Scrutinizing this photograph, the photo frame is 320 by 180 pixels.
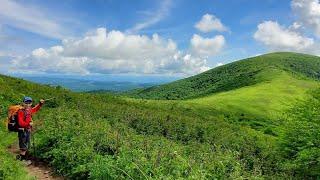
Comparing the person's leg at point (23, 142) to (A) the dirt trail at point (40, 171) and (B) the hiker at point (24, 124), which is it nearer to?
(B) the hiker at point (24, 124)

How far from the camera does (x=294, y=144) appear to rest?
46.3m

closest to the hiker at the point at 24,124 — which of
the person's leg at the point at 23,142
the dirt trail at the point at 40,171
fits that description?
the person's leg at the point at 23,142

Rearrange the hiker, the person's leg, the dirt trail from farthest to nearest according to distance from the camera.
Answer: the person's leg
the hiker
the dirt trail

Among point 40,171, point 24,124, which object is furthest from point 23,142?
point 40,171

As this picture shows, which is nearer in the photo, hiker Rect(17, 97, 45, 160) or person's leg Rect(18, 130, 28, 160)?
hiker Rect(17, 97, 45, 160)

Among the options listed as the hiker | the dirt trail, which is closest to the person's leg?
the hiker

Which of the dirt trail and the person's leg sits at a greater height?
the person's leg

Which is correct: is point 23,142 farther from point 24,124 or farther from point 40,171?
point 40,171

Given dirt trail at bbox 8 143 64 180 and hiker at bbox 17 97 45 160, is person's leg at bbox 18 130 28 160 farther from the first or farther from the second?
dirt trail at bbox 8 143 64 180

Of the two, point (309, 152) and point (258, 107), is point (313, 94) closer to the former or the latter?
point (309, 152)

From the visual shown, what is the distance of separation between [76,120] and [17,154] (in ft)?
9.94

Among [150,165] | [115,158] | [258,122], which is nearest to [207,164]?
[150,165]

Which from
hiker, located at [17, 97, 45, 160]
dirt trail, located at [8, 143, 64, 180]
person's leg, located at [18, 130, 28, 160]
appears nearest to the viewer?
dirt trail, located at [8, 143, 64, 180]

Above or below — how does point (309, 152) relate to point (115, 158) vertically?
below
